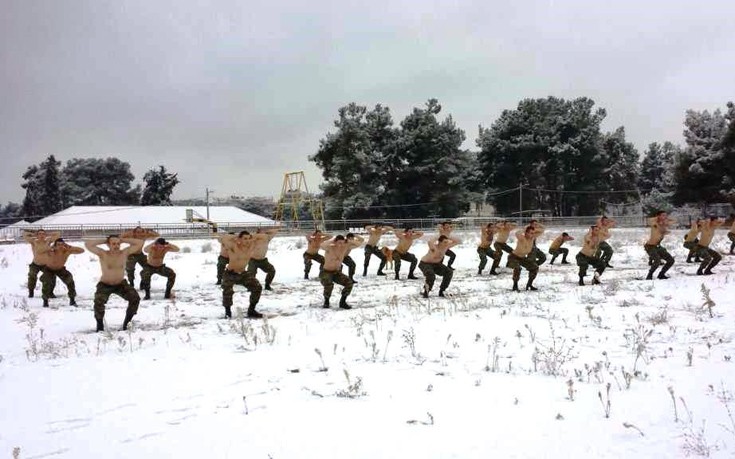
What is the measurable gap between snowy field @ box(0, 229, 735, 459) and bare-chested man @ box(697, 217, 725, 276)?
381 centimetres

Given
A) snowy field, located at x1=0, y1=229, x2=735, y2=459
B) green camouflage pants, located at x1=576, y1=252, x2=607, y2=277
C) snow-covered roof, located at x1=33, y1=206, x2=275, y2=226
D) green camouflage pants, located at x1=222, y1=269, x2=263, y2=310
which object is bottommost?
snowy field, located at x1=0, y1=229, x2=735, y2=459

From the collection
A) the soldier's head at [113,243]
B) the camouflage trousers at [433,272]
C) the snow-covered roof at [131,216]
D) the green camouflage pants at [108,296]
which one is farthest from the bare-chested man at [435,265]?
the snow-covered roof at [131,216]

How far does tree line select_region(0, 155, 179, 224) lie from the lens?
6869 centimetres

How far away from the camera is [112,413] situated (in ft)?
16.7

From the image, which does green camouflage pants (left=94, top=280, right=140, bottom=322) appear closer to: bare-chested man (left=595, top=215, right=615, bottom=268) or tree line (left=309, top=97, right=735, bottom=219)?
bare-chested man (left=595, top=215, right=615, bottom=268)

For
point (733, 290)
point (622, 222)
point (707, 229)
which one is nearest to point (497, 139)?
point (622, 222)

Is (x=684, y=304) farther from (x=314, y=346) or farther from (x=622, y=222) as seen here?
(x=622, y=222)

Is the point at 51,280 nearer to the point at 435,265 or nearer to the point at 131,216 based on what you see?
the point at 435,265

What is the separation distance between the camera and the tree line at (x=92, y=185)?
68.7 m

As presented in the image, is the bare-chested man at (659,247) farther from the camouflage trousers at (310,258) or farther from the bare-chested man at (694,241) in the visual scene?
the camouflage trousers at (310,258)

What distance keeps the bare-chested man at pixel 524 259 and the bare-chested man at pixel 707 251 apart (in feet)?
15.9

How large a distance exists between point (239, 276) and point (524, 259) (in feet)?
23.6

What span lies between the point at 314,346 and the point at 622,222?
4373cm

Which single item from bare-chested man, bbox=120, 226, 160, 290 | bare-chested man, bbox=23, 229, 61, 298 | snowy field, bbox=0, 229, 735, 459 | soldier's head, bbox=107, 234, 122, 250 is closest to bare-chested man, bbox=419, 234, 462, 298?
snowy field, bbox=0, 229, 735, 459
